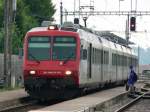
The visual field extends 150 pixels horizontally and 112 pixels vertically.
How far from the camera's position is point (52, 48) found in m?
25.8

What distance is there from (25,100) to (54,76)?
3.42 m

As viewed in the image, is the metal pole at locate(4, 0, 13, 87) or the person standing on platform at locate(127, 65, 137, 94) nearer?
the person standing on platform at locate(127, 65, 137, 94)

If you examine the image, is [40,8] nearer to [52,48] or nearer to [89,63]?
[89,63]

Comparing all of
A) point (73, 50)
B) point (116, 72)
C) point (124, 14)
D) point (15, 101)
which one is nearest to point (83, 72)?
point (73, 50)

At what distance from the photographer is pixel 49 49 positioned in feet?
84.6

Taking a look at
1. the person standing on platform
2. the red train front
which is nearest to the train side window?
the red train front

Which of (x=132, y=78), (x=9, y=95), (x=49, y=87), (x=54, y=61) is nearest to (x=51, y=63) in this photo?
(x=54, y=61)

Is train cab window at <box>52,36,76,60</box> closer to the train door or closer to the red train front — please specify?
the red train front

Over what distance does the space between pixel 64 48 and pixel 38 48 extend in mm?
1081

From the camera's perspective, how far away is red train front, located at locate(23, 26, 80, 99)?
2542cm

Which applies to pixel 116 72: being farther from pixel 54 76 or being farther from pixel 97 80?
pixel 54 76

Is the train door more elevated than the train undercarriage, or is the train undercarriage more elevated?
the train door

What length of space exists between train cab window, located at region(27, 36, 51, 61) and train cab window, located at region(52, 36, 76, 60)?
11.4 inches

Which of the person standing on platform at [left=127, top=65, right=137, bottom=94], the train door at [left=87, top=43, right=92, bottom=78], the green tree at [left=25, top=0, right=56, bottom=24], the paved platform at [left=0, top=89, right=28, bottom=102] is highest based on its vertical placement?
the green tree at [left=25, top=0, right=56, bottom=24]
